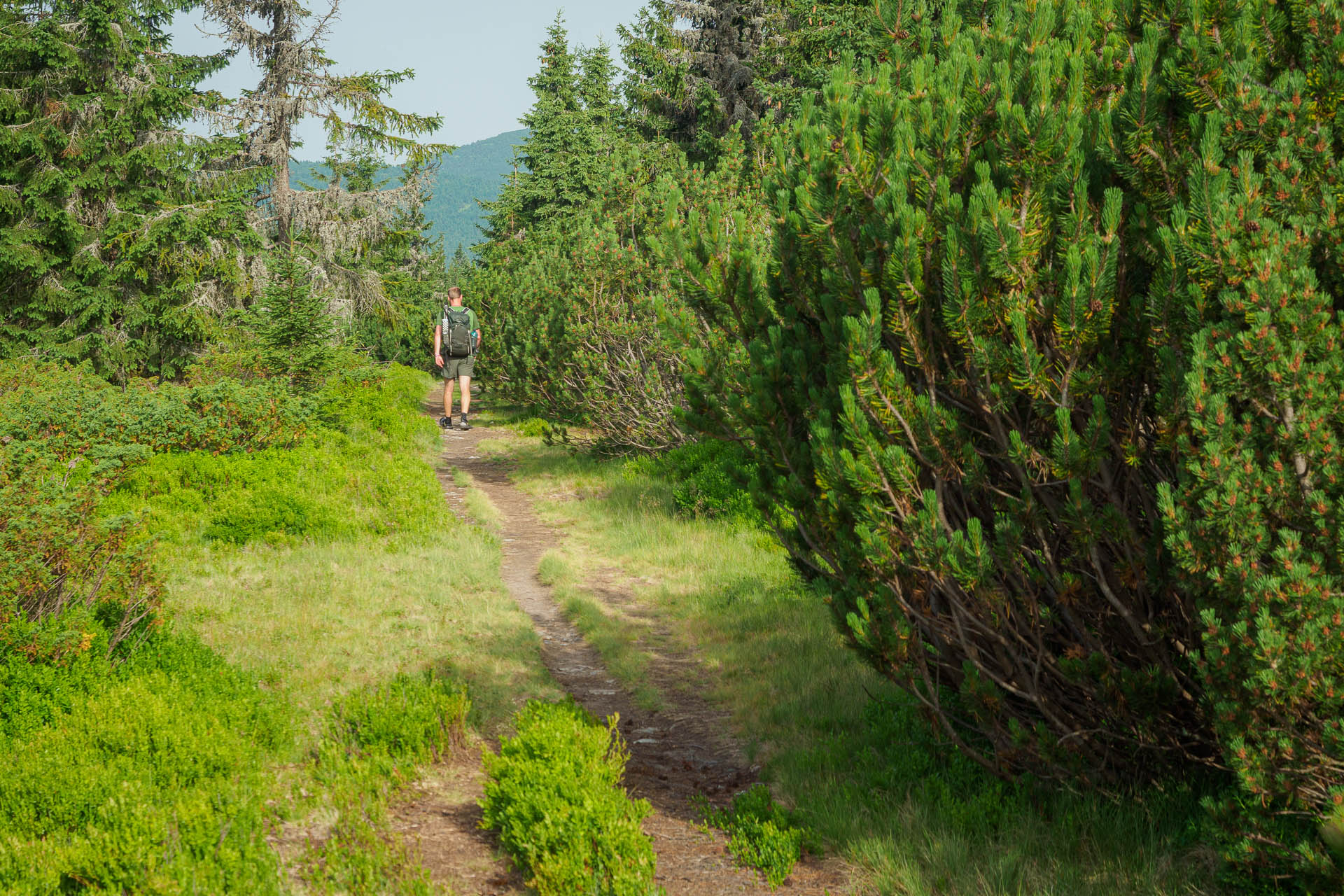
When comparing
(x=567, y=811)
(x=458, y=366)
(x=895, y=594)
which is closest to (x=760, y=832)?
(x=567, y=811)

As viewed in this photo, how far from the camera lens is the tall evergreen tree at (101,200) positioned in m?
18.0

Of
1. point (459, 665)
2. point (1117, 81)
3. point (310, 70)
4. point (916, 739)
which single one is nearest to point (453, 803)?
point (459, 665)

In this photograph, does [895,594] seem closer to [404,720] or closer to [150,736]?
[404,720]

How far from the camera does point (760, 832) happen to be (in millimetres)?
4418

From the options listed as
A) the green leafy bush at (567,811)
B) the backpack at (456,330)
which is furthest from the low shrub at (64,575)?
the backpack at (456,330)

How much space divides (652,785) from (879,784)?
4.15 feet

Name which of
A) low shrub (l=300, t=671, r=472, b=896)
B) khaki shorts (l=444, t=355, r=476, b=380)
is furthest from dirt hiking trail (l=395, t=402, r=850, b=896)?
khaki shorts (l=444, t=355, r=476, b=380)

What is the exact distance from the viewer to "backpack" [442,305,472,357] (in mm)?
16516

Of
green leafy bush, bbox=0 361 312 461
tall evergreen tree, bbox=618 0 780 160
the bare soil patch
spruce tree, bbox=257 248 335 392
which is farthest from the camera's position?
tall evergreen tree, bbox=618 0 780 160

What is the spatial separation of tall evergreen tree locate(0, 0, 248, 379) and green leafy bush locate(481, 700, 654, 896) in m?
17.4

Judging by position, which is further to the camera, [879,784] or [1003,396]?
[879,784]

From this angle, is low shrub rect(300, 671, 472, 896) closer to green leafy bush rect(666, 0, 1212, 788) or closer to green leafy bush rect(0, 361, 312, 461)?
green leafy bush rect(666, 0, 1212, 788)

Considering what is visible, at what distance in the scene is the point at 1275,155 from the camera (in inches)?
123

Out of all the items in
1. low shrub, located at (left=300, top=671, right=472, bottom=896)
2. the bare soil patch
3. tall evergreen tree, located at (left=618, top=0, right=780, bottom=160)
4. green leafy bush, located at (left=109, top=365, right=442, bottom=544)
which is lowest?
the bare soil patch
